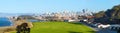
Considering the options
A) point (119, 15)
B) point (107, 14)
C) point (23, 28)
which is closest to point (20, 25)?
point (23, 28)

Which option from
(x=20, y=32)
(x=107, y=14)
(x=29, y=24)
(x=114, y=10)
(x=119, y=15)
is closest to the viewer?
(x=29, y=24)

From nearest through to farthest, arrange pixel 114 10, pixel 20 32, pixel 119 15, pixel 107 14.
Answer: pixel 20 32
pixel 119 15
pixel 114 10
pixel 107 14

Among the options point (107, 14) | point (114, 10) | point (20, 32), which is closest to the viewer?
point (20, 32)

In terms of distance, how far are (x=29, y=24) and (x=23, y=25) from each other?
36cm

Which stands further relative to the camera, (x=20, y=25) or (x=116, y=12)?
(x=116, y=12)

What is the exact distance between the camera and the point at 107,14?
139 metres

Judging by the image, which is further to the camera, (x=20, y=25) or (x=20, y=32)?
(x=20, y=32)

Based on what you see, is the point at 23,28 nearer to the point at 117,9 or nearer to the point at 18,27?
the point at 18,27

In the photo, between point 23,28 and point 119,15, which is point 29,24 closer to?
point 23,28

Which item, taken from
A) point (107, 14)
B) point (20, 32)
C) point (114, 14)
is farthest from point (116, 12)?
point (20, 32)

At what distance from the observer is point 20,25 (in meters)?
15.2

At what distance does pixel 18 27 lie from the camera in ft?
50.9

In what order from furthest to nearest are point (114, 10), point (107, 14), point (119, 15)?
point (107, 14)
point (114, 10)
point (119, 15)

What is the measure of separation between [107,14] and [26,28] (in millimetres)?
126101
